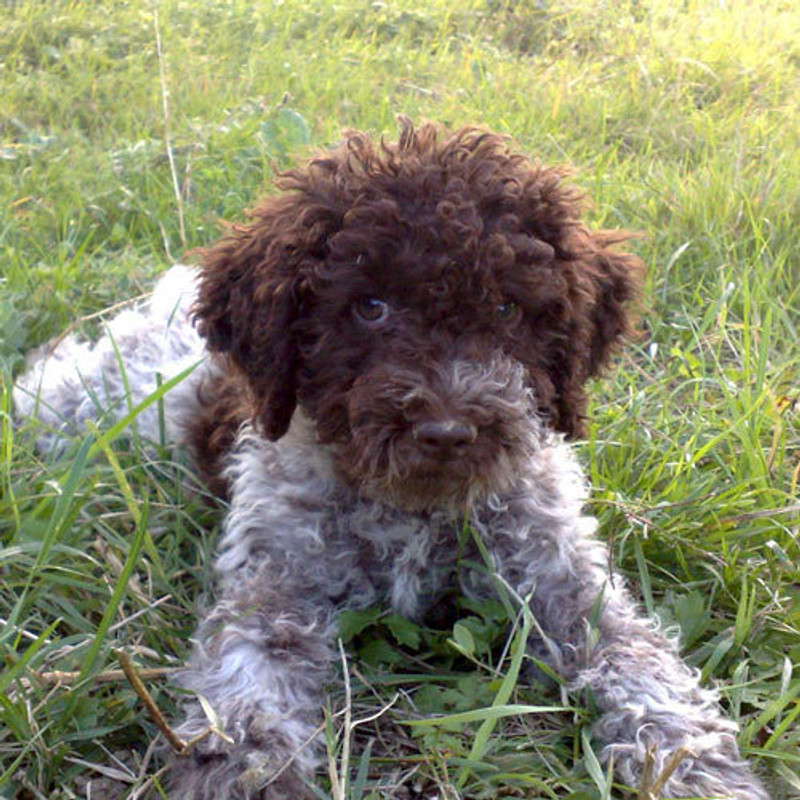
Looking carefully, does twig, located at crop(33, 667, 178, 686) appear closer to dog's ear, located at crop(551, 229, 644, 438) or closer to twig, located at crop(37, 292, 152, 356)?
dog's ear, located at crop(551, 229, 644, 438)

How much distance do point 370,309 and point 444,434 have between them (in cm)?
46

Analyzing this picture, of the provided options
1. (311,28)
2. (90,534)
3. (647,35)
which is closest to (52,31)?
(311,28)

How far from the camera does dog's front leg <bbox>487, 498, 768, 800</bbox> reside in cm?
255

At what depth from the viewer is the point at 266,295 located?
2914 mm

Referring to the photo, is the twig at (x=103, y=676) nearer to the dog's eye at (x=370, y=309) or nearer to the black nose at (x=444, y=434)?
the black nose at (x=444, y=434)

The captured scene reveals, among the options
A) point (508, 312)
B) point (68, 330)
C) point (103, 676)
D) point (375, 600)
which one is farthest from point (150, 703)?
point (68, 330)

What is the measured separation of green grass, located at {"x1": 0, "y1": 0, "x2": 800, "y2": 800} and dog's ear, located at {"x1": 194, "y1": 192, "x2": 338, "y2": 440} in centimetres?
50

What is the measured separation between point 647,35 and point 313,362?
5.71 meters

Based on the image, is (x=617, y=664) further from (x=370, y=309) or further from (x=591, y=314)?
(x=370, y=309)

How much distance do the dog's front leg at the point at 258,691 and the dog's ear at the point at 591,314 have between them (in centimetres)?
96

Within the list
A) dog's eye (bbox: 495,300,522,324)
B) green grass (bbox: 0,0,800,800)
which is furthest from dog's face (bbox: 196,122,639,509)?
green grass (bbox: 0,0,800,800)

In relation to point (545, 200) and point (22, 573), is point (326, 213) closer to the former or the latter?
point (545, 200)

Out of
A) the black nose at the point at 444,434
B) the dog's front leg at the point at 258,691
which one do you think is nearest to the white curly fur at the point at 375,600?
the dog's front leg at the point at 258,691

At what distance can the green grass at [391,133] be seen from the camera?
2.71 metres
